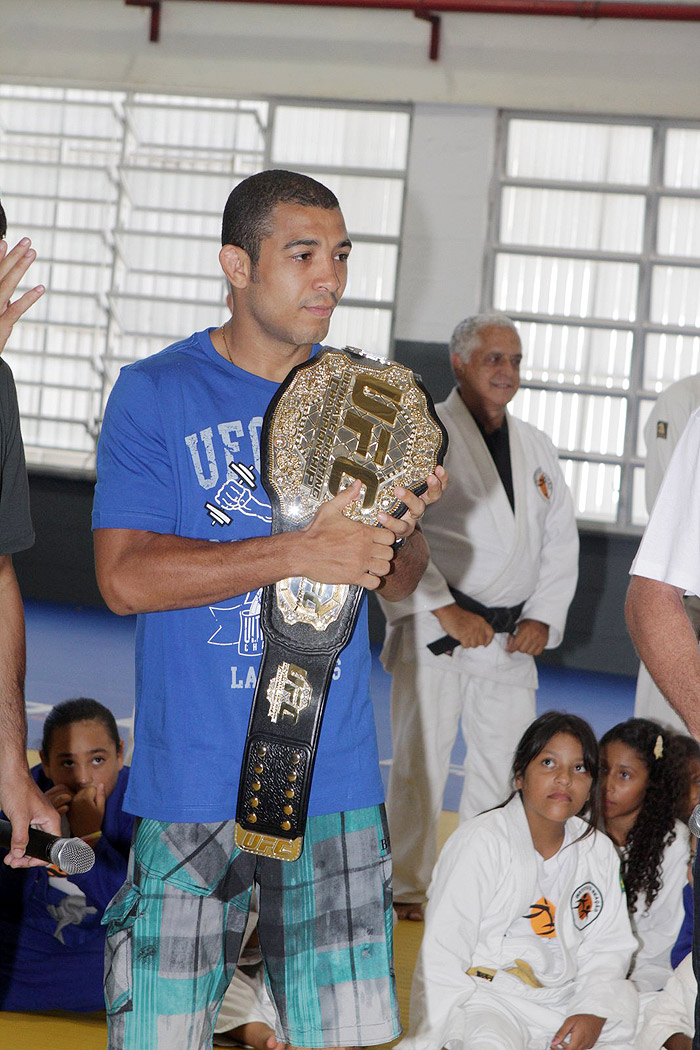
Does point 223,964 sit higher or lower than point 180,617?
lower

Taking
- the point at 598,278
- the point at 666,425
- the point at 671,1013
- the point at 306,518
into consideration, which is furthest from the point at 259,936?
the point at 598,278

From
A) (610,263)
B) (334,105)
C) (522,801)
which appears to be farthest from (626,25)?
(522,801)

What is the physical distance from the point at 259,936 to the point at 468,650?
2.07m

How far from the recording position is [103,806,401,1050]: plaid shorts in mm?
1538

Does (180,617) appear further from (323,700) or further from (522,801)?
(522,801)

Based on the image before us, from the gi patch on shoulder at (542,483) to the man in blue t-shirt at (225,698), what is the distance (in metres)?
2.21

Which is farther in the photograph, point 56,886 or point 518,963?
point 56,886

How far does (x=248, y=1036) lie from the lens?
253 centimetres

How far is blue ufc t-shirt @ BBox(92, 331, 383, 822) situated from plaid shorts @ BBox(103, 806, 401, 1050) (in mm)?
51

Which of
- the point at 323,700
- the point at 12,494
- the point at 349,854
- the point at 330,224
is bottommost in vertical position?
the point at 349,854

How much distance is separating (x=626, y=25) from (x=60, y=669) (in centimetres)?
537

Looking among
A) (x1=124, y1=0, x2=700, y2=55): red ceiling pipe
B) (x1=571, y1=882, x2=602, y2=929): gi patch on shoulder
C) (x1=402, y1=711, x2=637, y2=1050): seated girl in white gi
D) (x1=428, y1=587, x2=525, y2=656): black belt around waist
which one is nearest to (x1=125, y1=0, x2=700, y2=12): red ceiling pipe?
(x1=124, y1=0, x2=700, y2=55): red ceiling pipe

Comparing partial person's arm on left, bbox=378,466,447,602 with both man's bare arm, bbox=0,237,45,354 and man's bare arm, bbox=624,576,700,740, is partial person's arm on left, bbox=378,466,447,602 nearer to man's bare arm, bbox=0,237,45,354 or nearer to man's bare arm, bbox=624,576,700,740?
man's bare arm, bbox=624,576,700,740

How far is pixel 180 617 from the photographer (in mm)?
1595
